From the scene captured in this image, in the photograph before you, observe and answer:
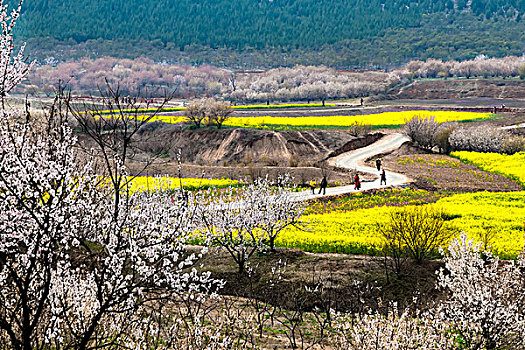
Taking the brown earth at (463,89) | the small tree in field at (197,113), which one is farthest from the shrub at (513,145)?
the brown earth at (463,89)

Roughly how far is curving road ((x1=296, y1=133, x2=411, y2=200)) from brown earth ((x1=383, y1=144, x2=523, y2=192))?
Answer: 1.66 meters

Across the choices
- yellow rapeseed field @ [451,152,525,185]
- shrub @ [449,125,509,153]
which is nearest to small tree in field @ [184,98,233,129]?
shrub @ [449,125,509,153]

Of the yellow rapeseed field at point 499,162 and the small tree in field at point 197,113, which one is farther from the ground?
the small tree in field at point 197,113

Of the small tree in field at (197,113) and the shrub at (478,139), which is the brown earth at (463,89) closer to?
the shrub at (478,139)

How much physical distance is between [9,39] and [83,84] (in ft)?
493

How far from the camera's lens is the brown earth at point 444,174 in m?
40.0

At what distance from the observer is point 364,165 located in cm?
5084

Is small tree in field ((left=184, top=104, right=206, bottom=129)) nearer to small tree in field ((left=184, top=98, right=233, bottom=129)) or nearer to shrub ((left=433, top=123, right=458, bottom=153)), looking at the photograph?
small tree in field ((left=184, top=98, right=233, bottom=129))

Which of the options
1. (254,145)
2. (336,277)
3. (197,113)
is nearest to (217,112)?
(197,113)

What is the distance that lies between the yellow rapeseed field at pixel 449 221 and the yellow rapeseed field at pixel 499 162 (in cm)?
935

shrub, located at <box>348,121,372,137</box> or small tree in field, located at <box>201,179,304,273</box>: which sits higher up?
shrub, located at <box>348,121,372,137</box>

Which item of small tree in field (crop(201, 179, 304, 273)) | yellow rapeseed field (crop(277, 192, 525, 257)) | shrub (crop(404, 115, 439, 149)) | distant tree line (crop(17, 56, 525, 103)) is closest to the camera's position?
small tree in field (crop(201, 179, 304, 273))

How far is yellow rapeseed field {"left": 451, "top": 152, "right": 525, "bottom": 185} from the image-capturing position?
43.7m

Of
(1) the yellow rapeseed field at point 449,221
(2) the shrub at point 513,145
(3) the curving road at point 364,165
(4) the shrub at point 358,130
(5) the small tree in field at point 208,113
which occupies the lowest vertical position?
(1) the yellow rapeseed field at point 449,221
